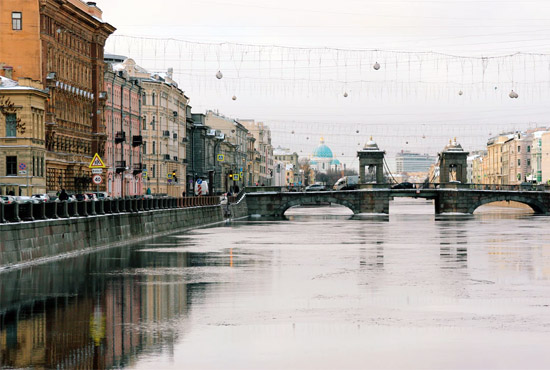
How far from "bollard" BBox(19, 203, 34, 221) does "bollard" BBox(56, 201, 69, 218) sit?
4.36 m

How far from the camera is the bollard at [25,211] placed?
34.7 m

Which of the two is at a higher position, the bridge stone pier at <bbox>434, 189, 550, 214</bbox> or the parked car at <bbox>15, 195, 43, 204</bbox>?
the parked car at <bbox>15, 195, 43, 204</bbox>

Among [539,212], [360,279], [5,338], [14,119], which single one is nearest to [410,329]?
[5,338]

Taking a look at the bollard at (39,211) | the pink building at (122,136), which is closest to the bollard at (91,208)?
the bollard at (39,211)

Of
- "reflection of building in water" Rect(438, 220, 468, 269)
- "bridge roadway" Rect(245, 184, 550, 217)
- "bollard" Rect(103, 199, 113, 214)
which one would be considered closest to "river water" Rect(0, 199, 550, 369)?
"reflection of building in water" Rect(438, 220, 468, 269)

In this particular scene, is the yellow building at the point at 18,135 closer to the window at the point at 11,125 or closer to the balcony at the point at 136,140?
the window at the point at 11,125

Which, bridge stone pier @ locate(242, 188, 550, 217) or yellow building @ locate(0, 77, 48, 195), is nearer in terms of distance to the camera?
yellow building @ locate(0, 77, 48, 195)

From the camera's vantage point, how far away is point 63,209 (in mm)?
40281

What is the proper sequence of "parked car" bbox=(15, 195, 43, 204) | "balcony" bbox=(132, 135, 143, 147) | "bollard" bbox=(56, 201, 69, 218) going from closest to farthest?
"parked car" bbox=(15, 195, 43, 204), "bollard" bbox=(56, 201, 69, 218), "balcony" bbox=(132, 135, 143, 147)

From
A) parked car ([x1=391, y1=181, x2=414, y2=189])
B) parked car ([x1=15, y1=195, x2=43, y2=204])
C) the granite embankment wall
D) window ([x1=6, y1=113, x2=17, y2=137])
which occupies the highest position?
window ([x1=6, y1=113, x2=17, y2=137])

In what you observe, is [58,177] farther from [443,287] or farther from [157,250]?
[443,287]

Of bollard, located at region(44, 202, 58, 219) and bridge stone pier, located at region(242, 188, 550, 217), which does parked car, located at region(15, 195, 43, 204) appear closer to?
bollard, located at region(44, 202, 58, 219)

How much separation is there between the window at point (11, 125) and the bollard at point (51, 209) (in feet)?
106

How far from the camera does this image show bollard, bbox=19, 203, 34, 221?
3469 cm
